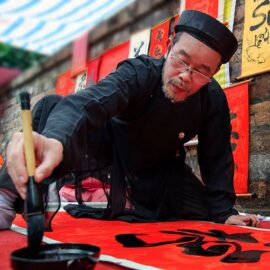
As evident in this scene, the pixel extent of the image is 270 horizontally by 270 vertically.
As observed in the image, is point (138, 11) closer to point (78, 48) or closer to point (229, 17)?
point (78, 48)

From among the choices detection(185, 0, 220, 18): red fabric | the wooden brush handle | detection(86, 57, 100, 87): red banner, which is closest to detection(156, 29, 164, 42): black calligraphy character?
detection(185, 0, 220, 18): red fabric

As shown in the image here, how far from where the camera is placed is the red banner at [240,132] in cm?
290

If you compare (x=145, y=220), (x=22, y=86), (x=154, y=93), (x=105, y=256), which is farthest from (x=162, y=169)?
(x=22, y=86)

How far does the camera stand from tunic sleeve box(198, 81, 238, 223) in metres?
2.01

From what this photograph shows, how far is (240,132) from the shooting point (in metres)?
2.98

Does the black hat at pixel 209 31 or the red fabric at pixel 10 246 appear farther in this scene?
the black hat at pixel 209 31

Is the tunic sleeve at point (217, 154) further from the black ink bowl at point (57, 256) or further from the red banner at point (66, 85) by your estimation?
the red banner at point (66, 85)

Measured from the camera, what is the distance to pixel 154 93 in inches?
71.2

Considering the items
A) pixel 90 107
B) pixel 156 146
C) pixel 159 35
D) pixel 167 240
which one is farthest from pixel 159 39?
pixel 167 240

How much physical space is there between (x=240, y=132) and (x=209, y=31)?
1.43 m

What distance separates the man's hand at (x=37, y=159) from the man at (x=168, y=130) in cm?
34

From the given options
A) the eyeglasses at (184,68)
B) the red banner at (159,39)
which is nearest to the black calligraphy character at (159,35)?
the red banner at (159,39)

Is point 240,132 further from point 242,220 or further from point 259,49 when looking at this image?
point 242,220

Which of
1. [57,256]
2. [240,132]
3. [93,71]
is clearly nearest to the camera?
[57,256]
